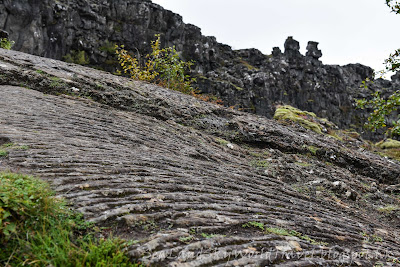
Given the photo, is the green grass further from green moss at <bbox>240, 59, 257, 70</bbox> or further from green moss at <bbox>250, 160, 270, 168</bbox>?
green moss at <bbox>240, 59, 257, 70</bbox>

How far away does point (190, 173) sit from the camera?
20.0 ft

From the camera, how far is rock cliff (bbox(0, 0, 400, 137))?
180 ft

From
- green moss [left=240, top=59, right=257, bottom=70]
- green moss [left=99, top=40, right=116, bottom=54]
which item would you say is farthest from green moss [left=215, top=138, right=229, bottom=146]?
green moss [left=240, top=59, right=257, bottom=70]

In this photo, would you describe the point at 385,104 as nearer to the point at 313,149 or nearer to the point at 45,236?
the point at 313,149

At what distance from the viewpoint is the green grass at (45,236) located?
251 centimetres

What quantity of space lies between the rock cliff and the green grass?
51.0 meters

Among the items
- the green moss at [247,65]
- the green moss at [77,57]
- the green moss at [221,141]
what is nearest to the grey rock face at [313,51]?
the green moss at [247,65]

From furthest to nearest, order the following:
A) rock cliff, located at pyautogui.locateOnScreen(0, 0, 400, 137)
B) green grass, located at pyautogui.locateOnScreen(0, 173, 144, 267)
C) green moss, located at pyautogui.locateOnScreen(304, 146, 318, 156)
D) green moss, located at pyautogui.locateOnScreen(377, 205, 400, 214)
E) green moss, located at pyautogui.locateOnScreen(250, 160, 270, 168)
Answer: rock cliff, located at pyautogui.locateOnScreen(0, 0, 400, 137)
green moss, located at pyautogui.locateOnScreen(304, 146, 318, 156)
green moss, located at pyautogui.locateOnScreen(250, 160, 270, 168)
green moss, located at pyautogui.locateOnScreen(377, 205, 400, 214)
green grass, located at pyautogui.locateOnScreen(0, 173, 144, 267)

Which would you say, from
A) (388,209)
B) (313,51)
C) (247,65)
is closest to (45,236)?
(388,209)

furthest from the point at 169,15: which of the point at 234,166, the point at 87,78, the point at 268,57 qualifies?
the point at 234,166

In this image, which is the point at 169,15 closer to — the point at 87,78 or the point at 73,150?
the point at 87,78

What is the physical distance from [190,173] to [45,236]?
3.64 m

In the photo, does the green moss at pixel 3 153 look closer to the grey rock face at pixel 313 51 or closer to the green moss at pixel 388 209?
the green moss at pixel 388 209

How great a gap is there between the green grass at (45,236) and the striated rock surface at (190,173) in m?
0.26
